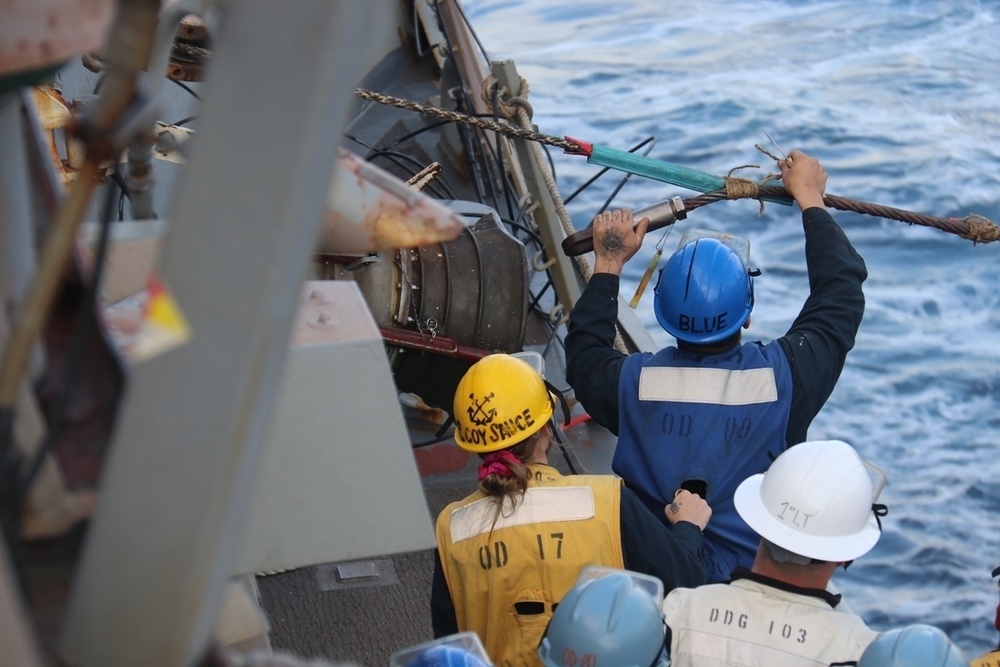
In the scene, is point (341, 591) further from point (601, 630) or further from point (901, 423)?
point (901, 423)

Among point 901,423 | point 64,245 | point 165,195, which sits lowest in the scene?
point 901,423

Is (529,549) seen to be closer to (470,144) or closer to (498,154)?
(498,154)

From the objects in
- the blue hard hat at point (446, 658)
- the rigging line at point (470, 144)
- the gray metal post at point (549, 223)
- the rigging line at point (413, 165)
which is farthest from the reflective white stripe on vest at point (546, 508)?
the rigging line at point (470, 144)

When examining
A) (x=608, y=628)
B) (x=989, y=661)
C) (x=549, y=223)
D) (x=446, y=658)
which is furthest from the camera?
(x=549, y=223)

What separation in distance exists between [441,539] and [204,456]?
6.18 ft

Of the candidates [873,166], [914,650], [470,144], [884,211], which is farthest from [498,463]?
[873,166]

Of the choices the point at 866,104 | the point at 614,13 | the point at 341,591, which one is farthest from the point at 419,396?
the point at 614,13

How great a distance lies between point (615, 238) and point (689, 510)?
3.55 ft

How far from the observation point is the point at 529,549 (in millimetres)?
3055

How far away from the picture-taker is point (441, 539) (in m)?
3.20

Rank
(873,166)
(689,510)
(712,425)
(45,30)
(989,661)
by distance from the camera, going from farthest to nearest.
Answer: (873,166), (712,425), (689,510), (989,661), (45,30)

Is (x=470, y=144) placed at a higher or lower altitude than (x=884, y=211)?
lower

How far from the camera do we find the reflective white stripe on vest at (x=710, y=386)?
3625 millimetres

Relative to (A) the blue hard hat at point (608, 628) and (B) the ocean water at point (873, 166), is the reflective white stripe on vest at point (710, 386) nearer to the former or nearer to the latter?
(A) the blue hard hat at point (608, 628)
